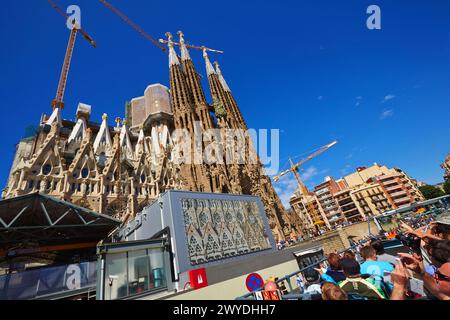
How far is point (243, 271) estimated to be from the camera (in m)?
12.7

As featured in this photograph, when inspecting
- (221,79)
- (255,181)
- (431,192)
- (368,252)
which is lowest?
(368,252)

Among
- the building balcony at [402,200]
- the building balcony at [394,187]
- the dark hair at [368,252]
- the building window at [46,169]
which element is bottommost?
the dark hair at [368,252]

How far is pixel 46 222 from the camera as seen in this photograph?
48.5 ft

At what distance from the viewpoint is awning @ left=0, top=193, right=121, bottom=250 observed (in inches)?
467

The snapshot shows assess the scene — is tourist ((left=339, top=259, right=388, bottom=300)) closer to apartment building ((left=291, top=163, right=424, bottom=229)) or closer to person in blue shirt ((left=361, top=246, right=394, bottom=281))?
person in blue shirt ((left=361, top=246, right=394, bottom=281))

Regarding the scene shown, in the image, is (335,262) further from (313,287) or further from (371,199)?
(371,199)

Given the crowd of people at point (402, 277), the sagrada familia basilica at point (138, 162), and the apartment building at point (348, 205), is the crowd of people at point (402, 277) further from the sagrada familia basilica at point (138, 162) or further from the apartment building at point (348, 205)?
the apartment building at point (348, 205)

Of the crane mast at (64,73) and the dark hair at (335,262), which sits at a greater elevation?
the crane mast at (64,73)

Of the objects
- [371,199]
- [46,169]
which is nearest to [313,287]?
[46,169]

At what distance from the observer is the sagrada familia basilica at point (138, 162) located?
23.1 meters

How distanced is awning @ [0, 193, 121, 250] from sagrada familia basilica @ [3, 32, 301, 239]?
6.75 meters

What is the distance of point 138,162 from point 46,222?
15.9 m

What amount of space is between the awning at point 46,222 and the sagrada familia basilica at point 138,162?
6752mm

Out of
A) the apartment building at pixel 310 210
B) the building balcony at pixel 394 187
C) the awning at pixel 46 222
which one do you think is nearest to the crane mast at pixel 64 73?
the awning at pixel 46 222
